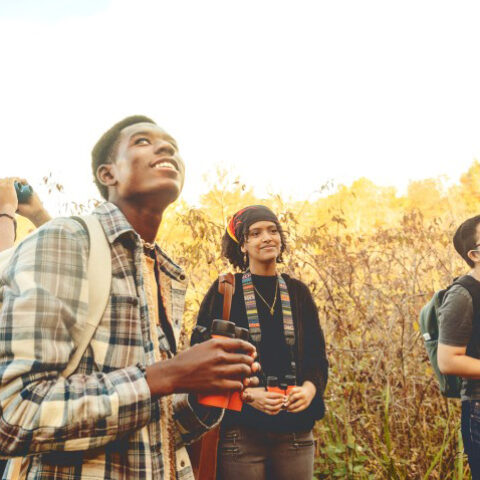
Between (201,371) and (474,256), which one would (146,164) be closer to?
(201,371)

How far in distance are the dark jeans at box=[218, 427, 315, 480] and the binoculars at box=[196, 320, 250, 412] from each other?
1.33 m

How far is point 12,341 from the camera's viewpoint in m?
1.02

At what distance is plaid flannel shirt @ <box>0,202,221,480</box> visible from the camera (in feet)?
3.24

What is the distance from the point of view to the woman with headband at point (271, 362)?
2.46m

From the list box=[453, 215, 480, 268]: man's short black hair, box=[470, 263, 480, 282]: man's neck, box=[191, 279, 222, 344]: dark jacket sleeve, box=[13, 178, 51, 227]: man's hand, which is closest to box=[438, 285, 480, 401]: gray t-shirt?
box=[470, 263, 480, 282]: man's neck

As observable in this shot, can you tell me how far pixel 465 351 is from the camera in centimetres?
249

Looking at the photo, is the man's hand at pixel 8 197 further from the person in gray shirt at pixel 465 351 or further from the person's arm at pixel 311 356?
the person in gray shirt at pixel 465 351

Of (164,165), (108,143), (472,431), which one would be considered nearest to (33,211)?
(108,143)

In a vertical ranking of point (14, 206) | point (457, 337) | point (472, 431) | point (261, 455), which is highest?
point (14, 206)

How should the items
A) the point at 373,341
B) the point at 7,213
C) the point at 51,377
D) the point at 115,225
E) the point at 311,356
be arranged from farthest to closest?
1. the point at 373,341
2. the point at 311,356
3. the point at 7,213
4. the point at 115,225
5. the point at 51,377

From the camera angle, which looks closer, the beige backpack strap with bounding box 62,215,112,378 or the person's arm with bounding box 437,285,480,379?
the beige backpack strap with bounding box 62,215,112,378

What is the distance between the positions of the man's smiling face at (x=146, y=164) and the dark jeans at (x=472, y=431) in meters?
1.92

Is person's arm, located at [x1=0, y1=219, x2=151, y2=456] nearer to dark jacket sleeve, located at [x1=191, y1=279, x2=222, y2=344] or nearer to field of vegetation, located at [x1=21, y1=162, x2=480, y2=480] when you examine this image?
dark jacket sleeve, located at [x1=191, y1=279, x2=222, y2=344]

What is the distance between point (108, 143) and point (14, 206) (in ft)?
2.79
